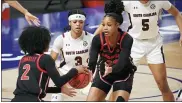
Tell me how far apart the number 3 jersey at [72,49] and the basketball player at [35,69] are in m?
1.67

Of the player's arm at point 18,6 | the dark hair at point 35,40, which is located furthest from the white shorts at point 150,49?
the dark hair at point 35,40

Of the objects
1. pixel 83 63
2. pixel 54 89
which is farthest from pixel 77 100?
pixel 54 89

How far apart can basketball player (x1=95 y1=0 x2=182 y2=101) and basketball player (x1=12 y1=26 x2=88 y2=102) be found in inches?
75.7

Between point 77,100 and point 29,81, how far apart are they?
265cm

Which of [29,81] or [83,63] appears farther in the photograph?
[83,63]

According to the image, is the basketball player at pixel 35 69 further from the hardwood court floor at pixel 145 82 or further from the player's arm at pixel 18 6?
the hardwood court floor at pixel 145 82

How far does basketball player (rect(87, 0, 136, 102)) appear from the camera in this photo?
207 inches

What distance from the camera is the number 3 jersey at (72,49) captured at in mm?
6363

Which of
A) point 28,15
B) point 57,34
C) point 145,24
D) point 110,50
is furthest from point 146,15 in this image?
point 57,34

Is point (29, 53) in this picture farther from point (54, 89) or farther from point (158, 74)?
point (158, 74)

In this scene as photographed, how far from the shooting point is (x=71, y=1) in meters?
21.0

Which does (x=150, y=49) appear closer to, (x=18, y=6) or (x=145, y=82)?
(x=18, y=6)

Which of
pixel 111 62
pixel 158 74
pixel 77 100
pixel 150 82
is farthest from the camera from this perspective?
pixel 150 82

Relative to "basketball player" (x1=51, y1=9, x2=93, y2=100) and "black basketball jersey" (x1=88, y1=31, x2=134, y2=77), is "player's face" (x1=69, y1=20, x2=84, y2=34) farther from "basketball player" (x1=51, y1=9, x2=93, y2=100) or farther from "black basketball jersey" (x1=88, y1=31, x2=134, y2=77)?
"black basketball jersey" (x1=88, y1=31, x2=134, y2=77)
